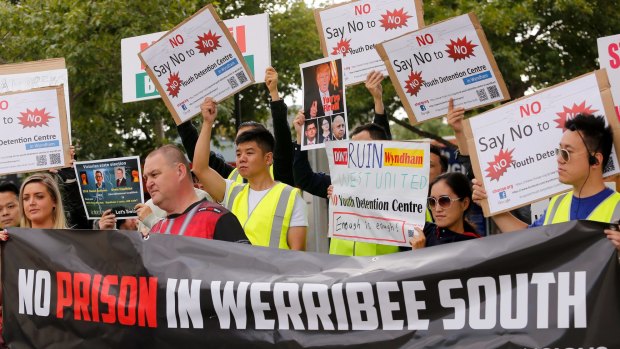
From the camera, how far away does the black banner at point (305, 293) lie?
176 inches

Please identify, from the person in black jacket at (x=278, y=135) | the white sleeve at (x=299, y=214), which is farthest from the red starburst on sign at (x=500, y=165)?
the person in black jacket at (x=278, y=135)

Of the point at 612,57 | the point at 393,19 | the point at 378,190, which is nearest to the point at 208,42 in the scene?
the point at 393,19

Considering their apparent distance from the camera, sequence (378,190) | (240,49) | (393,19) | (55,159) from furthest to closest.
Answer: (240,49) → (393,19) → (55,159) → (378,190)

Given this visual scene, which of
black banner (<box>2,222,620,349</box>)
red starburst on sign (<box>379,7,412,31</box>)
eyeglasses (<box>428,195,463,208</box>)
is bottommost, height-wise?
black banner (<box>2,222,620,349</box>)

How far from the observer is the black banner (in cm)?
446

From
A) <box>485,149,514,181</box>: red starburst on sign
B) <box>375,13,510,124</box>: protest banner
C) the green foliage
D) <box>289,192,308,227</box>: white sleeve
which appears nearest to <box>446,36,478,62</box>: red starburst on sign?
<box>375,13,510,124</box>: protest banner

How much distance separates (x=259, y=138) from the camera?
6.67 m

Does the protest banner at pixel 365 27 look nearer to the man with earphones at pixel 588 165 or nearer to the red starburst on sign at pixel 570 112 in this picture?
the red starburst on sign at pixel 570 112

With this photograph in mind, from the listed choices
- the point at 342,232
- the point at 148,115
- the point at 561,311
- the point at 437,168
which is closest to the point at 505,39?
the point at 148,115

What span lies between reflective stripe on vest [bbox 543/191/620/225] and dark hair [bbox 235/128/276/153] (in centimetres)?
218

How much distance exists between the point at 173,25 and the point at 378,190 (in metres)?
8.45

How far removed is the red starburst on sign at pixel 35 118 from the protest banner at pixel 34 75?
2.33 feet

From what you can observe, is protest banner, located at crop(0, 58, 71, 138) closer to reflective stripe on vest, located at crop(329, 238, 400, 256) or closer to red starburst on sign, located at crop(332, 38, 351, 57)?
red starburst on sign, located at crop(332, 38, 351, 57)

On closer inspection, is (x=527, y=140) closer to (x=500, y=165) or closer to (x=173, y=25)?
(x=500, y=165)
